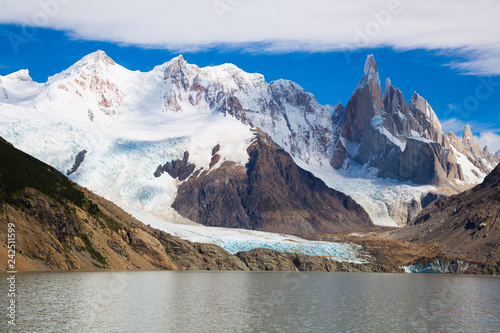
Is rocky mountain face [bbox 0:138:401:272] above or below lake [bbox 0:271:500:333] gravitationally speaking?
above

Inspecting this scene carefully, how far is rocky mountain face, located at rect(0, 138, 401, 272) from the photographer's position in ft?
319

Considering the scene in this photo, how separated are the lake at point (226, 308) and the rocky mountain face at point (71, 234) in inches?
516

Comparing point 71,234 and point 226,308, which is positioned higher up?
point 71,234

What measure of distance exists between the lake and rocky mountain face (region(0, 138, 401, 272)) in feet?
43.0

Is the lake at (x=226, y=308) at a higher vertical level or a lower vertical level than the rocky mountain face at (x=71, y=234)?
lower

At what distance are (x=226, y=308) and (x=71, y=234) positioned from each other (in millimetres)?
55165

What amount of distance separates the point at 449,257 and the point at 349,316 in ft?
446

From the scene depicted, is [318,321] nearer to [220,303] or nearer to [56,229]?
[220,303]

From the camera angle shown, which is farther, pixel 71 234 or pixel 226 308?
pixel 71 234

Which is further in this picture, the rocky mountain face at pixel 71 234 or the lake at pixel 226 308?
the rocky mountain face at pixel 71 234

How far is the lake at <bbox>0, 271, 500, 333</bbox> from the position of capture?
52.0m

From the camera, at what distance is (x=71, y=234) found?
110250mm

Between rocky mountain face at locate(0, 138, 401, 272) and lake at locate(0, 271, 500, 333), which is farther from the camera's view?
rocky mountain face at locate(0, 138, 401, 272)

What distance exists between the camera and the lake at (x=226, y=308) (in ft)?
171
